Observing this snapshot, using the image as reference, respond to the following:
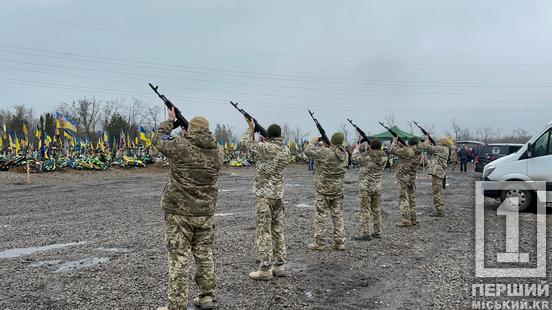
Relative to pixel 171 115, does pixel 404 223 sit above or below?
below

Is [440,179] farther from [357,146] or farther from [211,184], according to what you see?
[211,184]

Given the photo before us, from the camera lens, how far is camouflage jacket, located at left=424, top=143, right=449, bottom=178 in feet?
38.0

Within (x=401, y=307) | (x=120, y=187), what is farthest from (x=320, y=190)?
(x=120, y=187)

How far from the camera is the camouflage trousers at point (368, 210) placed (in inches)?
334

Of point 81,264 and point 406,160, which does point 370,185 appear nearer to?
point 406,160

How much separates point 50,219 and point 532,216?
494 inches

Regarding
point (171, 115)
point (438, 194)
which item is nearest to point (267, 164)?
point (171, 115)

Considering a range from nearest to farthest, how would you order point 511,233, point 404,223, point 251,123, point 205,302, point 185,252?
1. point 185,252
2. point 205,302
3. point 251,123
4. point 511,233
5. point 404,223

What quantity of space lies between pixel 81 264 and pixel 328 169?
4267 millimetres

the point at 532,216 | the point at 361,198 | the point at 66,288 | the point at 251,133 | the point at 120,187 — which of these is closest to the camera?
the point at 66,288

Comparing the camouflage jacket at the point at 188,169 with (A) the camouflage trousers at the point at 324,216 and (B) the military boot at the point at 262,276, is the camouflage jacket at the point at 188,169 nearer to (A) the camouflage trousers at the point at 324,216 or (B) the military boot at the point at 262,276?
(B) the military boot at the point at 262,276

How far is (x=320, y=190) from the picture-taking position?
7.55 meters

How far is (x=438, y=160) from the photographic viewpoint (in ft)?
38.7

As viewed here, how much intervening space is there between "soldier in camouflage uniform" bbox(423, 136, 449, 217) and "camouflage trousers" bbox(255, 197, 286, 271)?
21.6 feet
